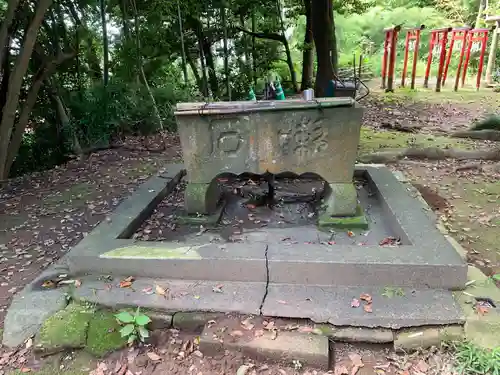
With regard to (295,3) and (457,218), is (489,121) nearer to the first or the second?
(457,218)

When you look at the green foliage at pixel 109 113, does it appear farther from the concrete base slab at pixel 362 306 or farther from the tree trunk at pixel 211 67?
the concrete base slab at pixel 362 306

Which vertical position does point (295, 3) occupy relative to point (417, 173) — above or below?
above

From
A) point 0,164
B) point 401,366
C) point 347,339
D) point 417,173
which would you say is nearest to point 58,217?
point 0,164

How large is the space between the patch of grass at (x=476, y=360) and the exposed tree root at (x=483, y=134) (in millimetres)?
5966

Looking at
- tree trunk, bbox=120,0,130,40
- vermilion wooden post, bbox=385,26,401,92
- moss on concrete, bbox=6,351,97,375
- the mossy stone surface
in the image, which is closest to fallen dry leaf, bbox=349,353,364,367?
moss on concrete, bbox=6,351,97,375

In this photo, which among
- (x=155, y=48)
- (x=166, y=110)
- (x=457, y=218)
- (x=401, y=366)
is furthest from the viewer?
(x=155, y=48)

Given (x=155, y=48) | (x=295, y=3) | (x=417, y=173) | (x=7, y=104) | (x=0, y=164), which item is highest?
(x=295, y=3)

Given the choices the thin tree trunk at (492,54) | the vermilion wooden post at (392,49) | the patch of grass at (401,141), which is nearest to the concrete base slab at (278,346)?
the patch of grass at (401,141)

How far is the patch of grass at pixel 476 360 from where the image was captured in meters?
2.18

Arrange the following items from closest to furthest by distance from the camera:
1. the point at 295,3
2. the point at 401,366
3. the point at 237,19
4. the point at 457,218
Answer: the point at 401,366
the point at 457,218
the point at 237,19
the point at 295,3

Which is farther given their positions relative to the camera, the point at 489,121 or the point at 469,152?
the point at 489,121

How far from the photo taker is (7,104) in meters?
5.20

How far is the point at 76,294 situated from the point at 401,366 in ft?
7.20

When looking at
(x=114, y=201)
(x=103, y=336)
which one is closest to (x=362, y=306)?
(x=103, y=336)
